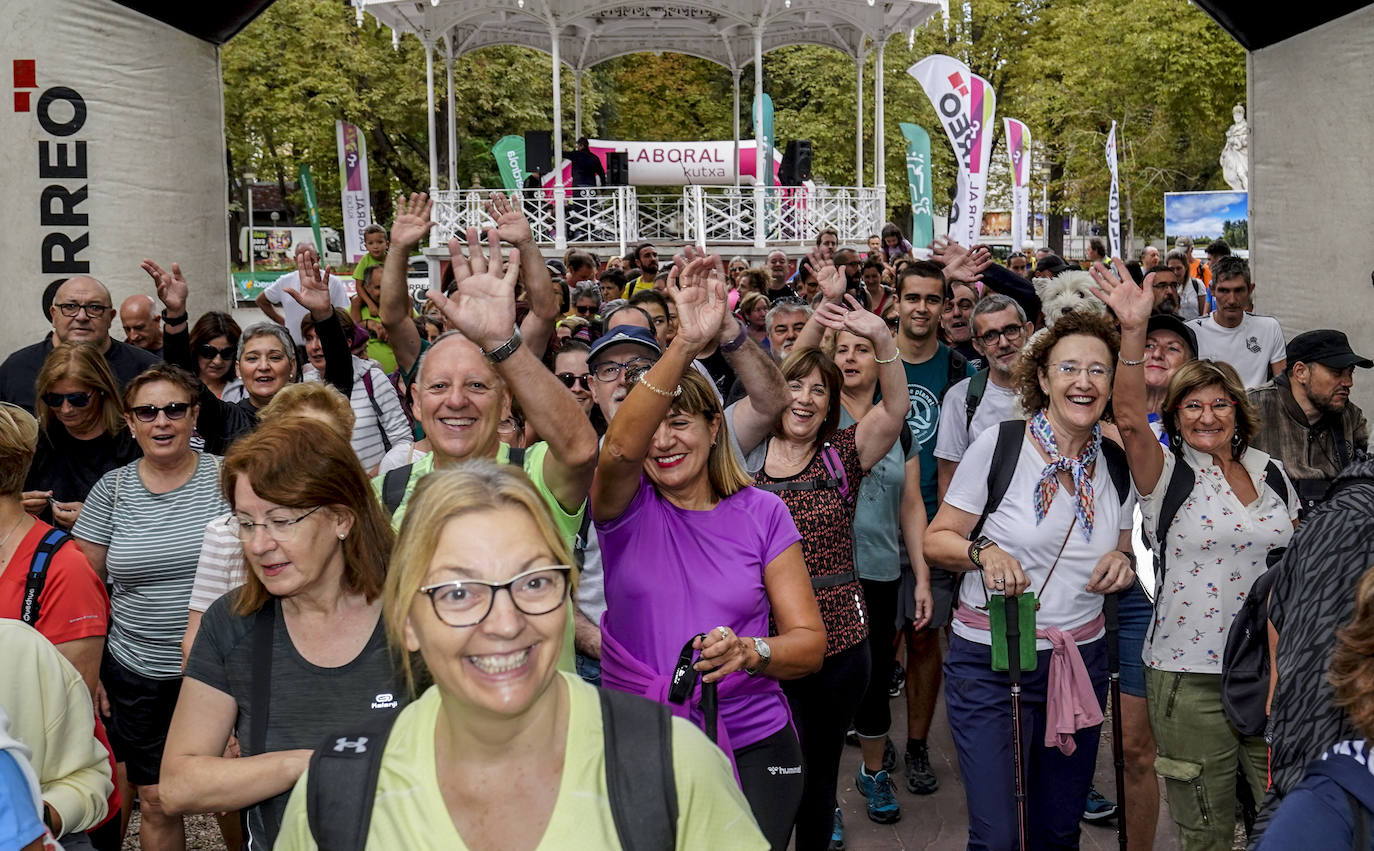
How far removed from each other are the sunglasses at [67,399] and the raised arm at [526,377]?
280 cm

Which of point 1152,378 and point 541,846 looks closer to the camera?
point 541,846

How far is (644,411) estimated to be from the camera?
3486 millimetres

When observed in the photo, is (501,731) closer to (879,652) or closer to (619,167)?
(879,652)

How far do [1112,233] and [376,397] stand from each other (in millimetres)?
19111

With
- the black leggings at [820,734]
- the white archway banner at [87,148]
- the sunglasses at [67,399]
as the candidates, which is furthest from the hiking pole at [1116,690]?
the white archway banner at [87,148]

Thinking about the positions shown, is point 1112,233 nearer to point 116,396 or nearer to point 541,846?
point 116,396

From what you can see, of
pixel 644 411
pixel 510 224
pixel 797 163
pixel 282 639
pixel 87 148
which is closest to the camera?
pixel 282 639

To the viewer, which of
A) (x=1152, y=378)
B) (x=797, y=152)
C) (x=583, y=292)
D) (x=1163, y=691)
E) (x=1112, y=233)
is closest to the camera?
(x=1163, y=691)

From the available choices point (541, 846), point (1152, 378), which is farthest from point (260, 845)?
point (1152, 378)

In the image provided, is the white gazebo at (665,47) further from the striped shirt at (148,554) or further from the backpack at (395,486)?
the backpack at (395,486)

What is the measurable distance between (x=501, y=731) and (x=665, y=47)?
82.5 feet

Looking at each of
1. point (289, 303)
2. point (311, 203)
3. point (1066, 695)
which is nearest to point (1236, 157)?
point (311, 203)

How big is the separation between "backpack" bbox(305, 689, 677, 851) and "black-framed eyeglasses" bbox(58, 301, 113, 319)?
5.16 meters

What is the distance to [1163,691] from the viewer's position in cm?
463
